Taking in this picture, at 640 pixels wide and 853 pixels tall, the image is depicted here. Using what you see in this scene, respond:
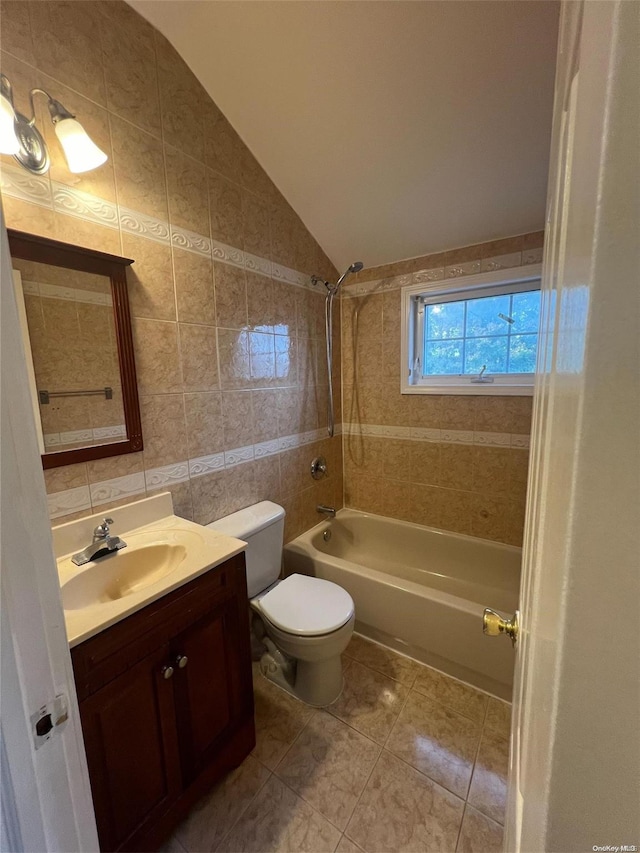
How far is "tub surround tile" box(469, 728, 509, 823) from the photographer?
1100mm

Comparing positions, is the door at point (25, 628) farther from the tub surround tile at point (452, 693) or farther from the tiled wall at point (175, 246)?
the tub surround tile at point (452, 693)

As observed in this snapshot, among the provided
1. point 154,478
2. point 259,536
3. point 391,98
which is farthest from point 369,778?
point 391,98

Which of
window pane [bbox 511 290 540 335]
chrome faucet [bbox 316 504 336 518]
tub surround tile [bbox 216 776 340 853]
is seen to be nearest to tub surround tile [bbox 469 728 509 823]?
tub surround tile [bbox 216 776 340 853]

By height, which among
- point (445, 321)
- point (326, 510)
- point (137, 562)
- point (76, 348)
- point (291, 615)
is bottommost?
point (291, 615)

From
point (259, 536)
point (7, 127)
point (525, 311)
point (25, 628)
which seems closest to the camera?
point (25, 628)

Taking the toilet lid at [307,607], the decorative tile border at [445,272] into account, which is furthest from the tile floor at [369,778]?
the decorative tile border at [445,272]

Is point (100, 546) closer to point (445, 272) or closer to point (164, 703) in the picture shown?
point (164, 703)

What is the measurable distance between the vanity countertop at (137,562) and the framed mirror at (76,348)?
0.26 metres

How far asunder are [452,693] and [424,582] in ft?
2.30

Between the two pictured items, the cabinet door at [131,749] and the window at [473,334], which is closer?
the cabinet door at [131,749]

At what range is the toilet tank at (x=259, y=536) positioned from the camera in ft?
4.93

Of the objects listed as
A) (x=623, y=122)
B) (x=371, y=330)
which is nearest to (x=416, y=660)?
(x=371, y=330)

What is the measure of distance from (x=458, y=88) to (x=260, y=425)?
1.58m

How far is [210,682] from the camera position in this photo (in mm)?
1062
